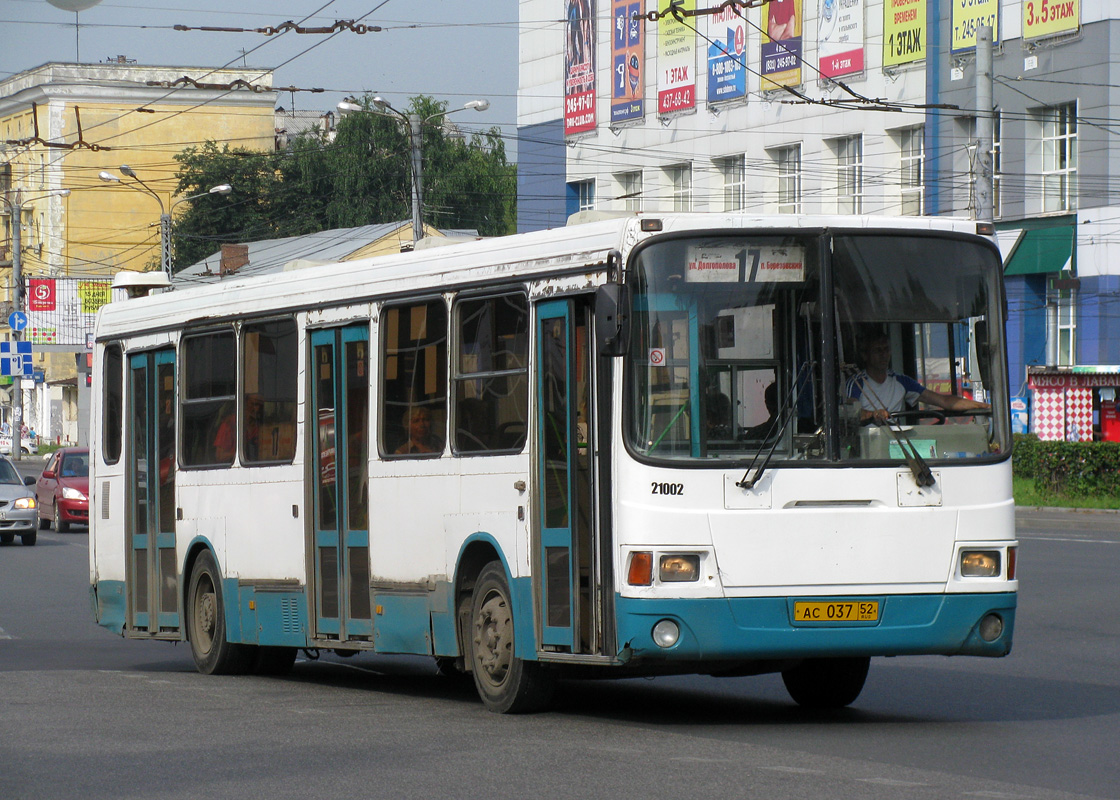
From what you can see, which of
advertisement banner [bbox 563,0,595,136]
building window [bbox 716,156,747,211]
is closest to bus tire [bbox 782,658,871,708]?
building window [bbox 716,156,747,211]

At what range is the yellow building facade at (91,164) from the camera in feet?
288

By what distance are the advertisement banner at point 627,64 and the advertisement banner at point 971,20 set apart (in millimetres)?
12163

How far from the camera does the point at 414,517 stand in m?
11.5

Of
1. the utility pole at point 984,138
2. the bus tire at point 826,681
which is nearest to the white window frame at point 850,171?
the utility pole at point 984,138

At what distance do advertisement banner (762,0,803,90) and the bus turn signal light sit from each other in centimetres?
4483

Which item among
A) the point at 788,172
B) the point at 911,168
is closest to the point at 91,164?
the point at 788,172

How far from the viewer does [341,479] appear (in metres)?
12.3

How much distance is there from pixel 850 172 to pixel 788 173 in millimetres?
2887

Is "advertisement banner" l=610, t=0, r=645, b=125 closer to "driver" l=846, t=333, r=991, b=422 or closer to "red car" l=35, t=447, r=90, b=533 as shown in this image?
"red car" l=35, t=447, r=90, b=533

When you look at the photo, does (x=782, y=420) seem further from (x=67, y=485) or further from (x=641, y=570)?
(x=67, y=485)

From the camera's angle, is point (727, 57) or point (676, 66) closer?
point (727, 57)

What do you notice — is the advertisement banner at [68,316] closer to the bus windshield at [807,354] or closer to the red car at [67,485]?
the red car at [67,485]

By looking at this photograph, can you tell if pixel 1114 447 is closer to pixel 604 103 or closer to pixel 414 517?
pixel 414 517

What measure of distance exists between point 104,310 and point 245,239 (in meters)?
75.2
